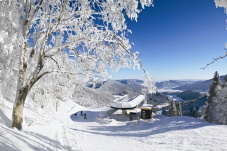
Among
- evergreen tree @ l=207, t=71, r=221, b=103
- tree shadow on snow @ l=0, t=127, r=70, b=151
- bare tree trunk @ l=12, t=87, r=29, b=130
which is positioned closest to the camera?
tree shadow on snow @ l=0, t=127, r=70, b=151

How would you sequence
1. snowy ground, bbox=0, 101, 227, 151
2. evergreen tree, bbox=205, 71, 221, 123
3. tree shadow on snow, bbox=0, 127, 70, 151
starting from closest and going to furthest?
tree shadow on snow, bbox=0, 127, 70, 151, snowy ground, bbox=0, 101, 227, 151, evergreen tree, bbox=205, 71, 221, 123

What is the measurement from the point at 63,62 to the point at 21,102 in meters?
2.58

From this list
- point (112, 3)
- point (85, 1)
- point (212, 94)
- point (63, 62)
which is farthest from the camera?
point (212, 94)

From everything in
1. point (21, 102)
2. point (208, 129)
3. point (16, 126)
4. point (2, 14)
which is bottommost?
point (208, 129)

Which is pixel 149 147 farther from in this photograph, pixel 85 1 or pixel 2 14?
pixel 2 14

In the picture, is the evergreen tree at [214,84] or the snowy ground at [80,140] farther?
the evergreen tree at [214,84]

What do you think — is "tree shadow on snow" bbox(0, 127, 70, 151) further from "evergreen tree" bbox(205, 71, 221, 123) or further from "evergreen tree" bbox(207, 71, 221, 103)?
"evergreen tree" bbox(207, 71, 221, 103)

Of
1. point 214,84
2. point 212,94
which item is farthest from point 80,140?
point 214,84

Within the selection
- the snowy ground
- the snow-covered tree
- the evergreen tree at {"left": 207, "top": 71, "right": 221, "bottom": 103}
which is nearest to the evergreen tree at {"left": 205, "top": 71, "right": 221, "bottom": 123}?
the evergreen tree at {"left": 207, "top": 71, "right": 221, "bottom": 103}

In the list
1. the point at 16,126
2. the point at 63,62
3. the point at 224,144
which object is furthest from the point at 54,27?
the point at 224,144

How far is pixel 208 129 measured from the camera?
18391 mm

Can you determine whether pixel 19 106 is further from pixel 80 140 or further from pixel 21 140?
pixel 80 140

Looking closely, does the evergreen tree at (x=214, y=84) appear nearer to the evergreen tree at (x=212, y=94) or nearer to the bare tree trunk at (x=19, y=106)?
the evergreen tree at (x=212, y=94)

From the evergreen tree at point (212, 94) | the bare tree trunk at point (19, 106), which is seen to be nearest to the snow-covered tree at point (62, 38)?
the bare tree trunk at point (19, 106)
